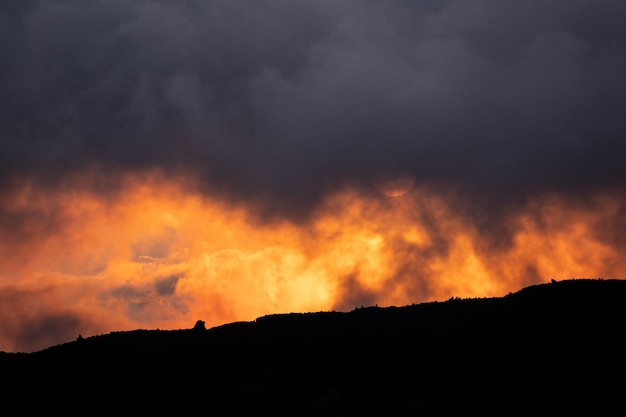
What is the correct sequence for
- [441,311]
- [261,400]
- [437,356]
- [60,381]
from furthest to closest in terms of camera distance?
1. [441,311]
2. [60,381]
3. [437,356]
4. [261,400]

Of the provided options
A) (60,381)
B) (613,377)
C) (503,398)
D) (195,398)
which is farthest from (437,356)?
(60,381)

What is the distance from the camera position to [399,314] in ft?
147

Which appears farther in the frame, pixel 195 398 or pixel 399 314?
pixel 399 314

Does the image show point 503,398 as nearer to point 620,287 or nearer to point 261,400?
point 261,400

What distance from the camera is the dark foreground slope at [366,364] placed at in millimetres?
30109

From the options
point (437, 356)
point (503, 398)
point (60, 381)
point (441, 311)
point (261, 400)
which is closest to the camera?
point (503, 398)

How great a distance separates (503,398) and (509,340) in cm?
900

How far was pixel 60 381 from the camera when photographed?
134 feet

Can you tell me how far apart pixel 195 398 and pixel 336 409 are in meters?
9.25

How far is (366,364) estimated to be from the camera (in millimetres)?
36500

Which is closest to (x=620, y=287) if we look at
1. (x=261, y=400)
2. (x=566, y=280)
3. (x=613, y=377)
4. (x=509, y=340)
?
(x=566, y=280)

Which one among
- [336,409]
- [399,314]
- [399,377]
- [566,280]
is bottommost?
[336,409]

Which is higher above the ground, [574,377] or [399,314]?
[399,314]

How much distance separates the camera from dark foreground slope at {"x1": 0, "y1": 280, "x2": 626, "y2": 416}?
30.1 m
